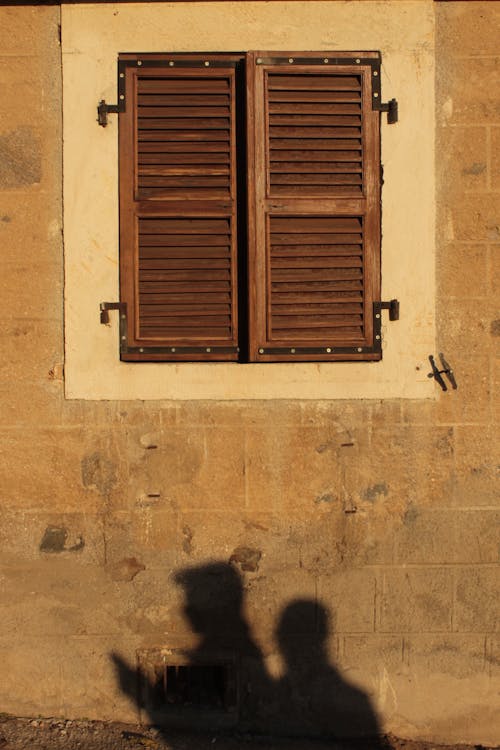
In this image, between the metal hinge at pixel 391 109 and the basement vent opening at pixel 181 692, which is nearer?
the metal hinge at pixel 391 109

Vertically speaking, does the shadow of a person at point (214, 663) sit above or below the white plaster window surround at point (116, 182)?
below

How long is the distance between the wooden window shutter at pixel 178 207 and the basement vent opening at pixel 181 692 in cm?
183

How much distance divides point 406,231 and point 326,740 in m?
3.11

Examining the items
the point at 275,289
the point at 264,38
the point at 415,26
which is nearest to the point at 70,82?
the point at 264,38

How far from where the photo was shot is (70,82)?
3.59 metres

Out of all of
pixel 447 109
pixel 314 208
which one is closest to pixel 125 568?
pixel 314 208

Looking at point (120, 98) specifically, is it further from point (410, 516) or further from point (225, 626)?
point (225, 626)

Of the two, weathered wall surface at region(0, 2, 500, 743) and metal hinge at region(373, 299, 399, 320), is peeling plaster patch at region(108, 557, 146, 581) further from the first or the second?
metal hinge at region(373, 299, 399, 320)

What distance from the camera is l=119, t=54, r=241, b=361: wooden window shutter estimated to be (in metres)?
3.57

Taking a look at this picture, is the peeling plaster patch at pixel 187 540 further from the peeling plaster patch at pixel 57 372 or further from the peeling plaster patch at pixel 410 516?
the peeling plaster patch at pixel 410 516

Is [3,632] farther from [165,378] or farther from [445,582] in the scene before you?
[445,582]

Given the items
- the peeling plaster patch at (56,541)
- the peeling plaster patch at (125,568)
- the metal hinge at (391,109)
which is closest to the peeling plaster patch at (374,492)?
the peeling plaster patch at (125,568)

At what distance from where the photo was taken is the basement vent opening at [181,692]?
3666 millimetres

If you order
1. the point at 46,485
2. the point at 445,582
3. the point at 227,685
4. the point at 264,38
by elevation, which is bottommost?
the point at 227,685
